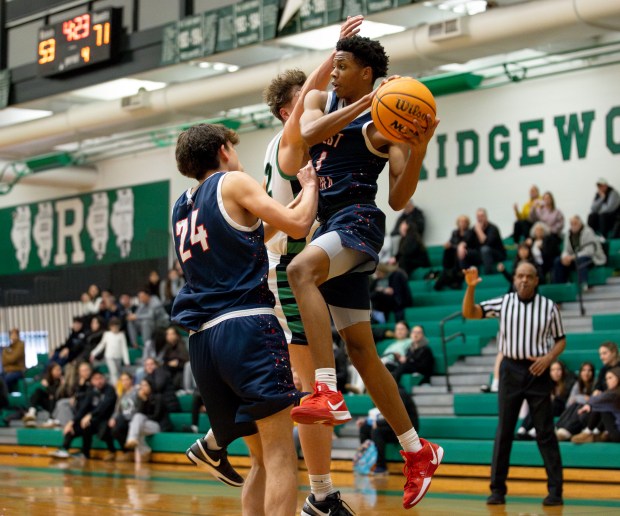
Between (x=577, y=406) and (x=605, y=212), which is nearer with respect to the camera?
(x=577, y=406)

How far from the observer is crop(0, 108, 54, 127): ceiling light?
74.2 ft

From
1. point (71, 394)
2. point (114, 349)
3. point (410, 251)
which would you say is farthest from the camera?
point (114, 349)

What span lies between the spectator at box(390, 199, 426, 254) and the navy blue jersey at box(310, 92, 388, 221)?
12.6 metres

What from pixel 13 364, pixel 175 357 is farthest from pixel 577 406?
pixel 13 364

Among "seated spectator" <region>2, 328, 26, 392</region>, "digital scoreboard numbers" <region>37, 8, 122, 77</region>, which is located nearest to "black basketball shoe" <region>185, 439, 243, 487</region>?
"digital scoreboard numbers" <region>37, 8, 122, 77</region>

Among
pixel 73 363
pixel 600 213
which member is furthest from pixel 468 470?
pixel 73 363

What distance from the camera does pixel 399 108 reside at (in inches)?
195

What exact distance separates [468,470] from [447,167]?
777 centimetres

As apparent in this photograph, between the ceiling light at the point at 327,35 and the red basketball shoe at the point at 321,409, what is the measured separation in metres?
11.5

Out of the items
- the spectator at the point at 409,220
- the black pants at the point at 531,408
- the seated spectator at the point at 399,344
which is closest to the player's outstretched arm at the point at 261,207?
the black pants at the point at 531,408

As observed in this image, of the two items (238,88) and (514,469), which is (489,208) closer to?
(238,88)

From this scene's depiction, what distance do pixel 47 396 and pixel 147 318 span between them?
2302 millimetres

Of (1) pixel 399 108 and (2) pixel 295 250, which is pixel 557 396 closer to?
(2) pixel 295 250

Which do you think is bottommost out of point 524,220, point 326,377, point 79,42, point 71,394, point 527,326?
point 71,394
